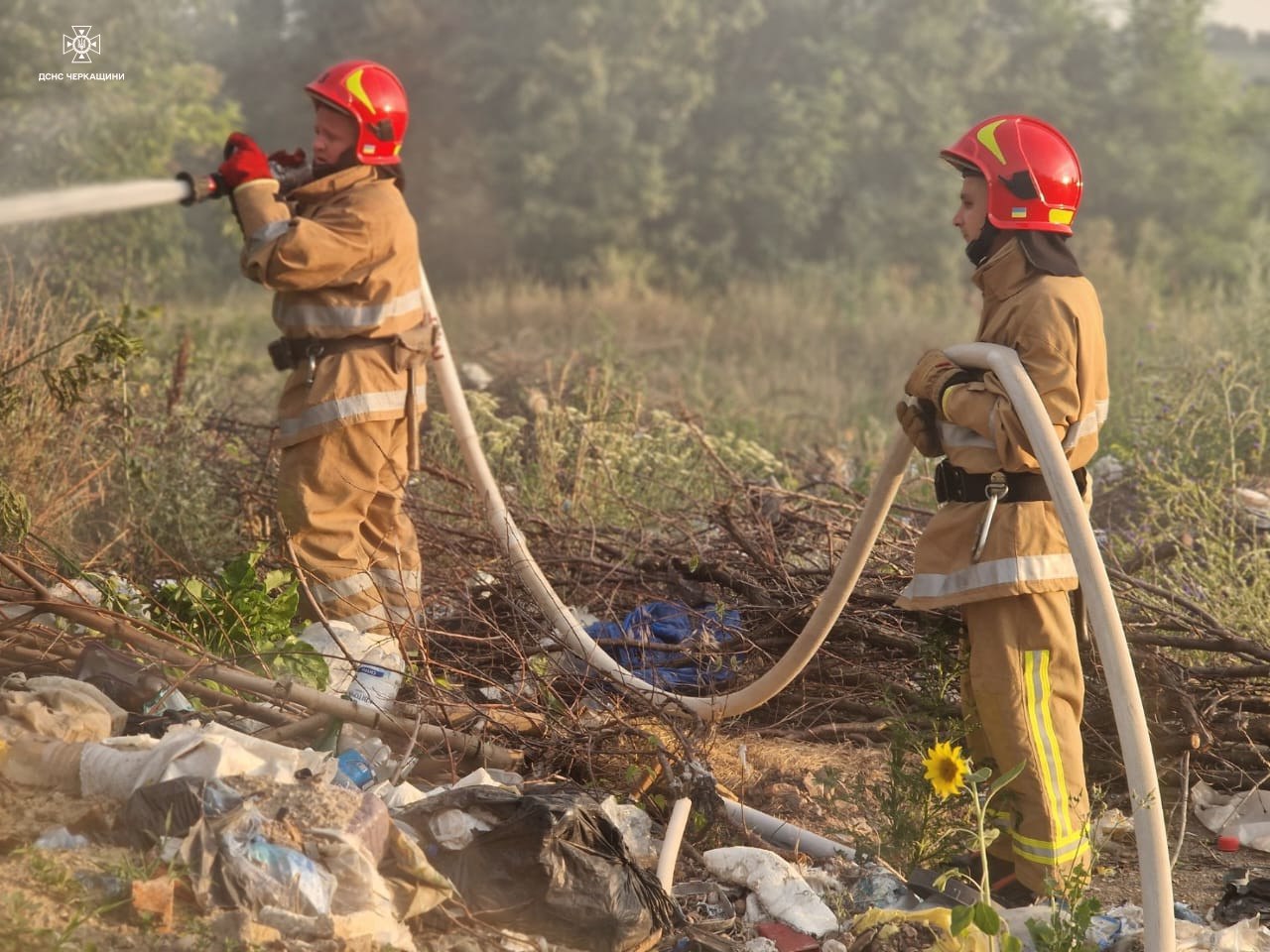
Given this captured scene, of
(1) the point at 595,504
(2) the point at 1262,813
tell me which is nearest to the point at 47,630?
(1) the point at 595,504

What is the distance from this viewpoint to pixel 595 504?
6.53 metres

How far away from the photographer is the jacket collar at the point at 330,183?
5219 millimetres

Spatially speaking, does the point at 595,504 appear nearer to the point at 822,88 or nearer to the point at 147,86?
the point at 147,86

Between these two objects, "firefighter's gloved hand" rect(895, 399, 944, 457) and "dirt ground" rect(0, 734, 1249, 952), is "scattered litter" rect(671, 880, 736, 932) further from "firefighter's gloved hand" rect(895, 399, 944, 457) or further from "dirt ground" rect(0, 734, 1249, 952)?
"firefighter's gloved hand" rect(895, 399, 944, 457)

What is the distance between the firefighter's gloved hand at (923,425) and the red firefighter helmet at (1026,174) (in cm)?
53

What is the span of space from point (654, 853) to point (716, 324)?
11.3 metres

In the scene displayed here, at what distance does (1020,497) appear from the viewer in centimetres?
372

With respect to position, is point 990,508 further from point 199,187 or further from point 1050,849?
point 199,187

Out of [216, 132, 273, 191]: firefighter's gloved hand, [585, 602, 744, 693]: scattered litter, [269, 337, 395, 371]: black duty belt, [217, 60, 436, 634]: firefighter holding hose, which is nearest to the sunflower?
[585, 602, 744, 693]: scattered litter

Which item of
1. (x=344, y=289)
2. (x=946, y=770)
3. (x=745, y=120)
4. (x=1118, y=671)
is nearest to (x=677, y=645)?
(x=946, y=770)

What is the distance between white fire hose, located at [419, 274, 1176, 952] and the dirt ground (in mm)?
286

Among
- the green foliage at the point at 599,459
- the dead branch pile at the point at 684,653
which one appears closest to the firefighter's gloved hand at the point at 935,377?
the dead branch pile at the point at 684,653

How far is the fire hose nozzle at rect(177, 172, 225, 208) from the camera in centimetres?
Answer: 480

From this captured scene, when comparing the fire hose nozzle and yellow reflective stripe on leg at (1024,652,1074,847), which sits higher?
the fire hose nozzle
